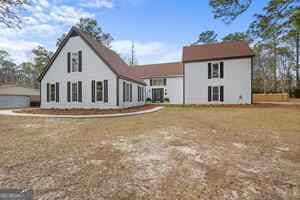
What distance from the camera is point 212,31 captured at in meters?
36.9

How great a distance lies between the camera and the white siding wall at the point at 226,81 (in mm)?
20422

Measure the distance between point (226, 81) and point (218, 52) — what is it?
3.47 m

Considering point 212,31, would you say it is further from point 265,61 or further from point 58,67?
point 58,67

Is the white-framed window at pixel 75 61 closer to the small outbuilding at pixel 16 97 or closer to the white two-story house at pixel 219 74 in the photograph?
the white two-story house at pixel 219 74

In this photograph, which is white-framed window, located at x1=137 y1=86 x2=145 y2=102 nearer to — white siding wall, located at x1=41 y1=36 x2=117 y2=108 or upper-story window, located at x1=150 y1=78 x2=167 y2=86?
upper-story window, located at x1=150 y1=78 x2=167 y2=86

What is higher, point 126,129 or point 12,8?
point 12,8

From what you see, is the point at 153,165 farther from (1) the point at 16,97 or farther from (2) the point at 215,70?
(1) the point at 16,97

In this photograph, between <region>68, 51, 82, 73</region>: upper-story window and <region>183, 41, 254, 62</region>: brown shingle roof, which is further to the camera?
<region>183, 41, 254, 62</region>: brown shingle roof

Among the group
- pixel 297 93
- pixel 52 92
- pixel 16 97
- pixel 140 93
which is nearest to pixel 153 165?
pixel 52 92

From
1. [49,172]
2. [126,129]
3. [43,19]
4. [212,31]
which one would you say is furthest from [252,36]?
[212,31]

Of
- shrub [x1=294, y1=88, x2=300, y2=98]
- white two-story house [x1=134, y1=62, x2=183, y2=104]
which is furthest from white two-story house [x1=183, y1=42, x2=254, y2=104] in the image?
shrub [x1=294, y1=88, x2=300, y2=98]

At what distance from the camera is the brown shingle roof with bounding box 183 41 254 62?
20812mm

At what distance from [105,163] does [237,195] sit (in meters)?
2.57

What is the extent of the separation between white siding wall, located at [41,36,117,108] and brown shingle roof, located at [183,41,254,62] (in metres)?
10.3
